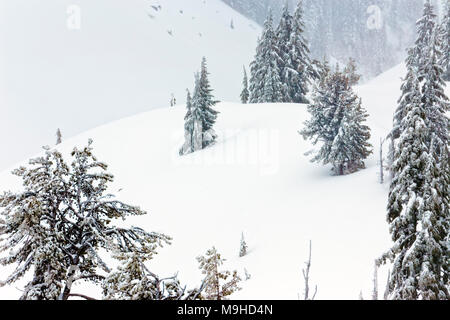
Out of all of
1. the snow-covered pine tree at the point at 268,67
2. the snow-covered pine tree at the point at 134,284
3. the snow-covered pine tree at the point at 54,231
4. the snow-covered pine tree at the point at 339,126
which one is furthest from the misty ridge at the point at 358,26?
the snow-covered pine tree at the point at 134,284

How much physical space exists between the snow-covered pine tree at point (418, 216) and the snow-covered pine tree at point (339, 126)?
18.3 m

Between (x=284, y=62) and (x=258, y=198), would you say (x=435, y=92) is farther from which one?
(x=284, y=62)

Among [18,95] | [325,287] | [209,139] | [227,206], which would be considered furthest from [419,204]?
[18,95]

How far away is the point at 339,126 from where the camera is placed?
30.6m

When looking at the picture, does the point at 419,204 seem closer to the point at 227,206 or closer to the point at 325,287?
the point at 325,287

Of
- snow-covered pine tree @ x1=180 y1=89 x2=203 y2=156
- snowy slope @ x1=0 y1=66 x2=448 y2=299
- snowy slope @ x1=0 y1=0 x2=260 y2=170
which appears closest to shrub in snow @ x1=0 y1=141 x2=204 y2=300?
snowy slope @ x1=0 y1=66 x2=448 y2=299

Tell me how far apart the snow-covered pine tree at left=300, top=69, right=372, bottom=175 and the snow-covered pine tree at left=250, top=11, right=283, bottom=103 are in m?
20.8

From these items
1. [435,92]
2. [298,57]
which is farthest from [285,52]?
[435,92]

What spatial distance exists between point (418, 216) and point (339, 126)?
68.2 ft

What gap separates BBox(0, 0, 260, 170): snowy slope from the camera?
101m

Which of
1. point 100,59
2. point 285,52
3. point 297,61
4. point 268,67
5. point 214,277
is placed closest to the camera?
point 214,277

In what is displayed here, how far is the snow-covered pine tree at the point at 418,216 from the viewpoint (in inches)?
402

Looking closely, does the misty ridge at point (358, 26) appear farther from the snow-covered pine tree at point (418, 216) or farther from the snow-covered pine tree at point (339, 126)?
the snow-covered pine tree at point (418, 216)

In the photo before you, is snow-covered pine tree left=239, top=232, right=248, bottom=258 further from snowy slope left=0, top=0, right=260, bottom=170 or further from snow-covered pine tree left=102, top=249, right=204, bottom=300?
snowy slope left=0, top=0, right=260, bottom=170
